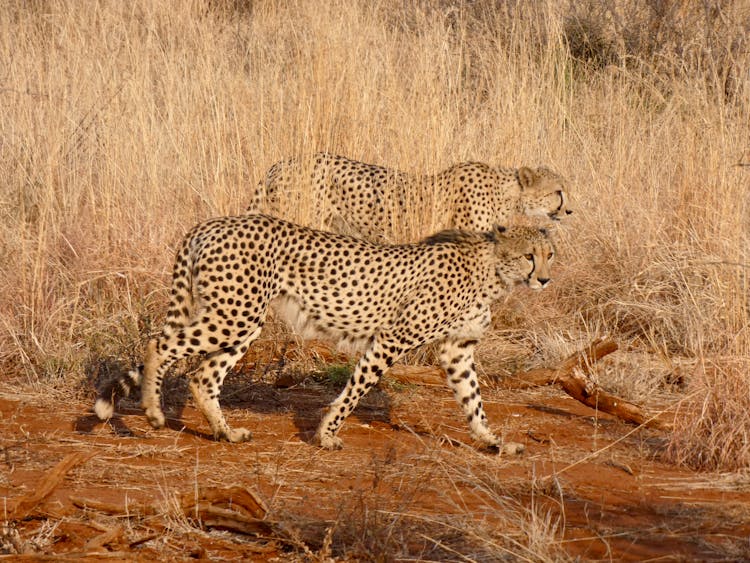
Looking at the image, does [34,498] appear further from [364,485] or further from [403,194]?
[403,194]

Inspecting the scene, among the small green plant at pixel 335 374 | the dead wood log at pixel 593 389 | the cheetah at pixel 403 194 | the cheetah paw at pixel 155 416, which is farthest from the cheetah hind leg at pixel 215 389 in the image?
the cheetah at pixel 403 194

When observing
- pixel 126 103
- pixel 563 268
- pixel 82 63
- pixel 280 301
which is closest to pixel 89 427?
pixel 280 301

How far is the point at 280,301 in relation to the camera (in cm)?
463

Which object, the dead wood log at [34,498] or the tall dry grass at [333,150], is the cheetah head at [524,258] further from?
the dead wood log at [34,498]

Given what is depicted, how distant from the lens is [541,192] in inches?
254

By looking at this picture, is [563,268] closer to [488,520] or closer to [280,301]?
[280,301]

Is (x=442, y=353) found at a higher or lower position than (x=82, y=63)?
lower

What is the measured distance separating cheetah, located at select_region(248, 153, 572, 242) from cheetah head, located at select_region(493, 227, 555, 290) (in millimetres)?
1390

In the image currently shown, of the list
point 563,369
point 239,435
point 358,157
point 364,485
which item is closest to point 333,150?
point 358,157

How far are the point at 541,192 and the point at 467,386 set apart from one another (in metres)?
2.15

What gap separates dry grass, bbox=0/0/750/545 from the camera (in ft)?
17.4

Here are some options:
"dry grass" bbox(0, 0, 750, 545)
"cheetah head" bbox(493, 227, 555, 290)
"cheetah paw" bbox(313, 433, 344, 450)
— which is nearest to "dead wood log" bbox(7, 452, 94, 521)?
"cheetah paw" bbox(313, 433, 344, 450)

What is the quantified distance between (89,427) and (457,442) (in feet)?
4.80

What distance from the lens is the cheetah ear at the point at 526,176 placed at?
6.42 m
